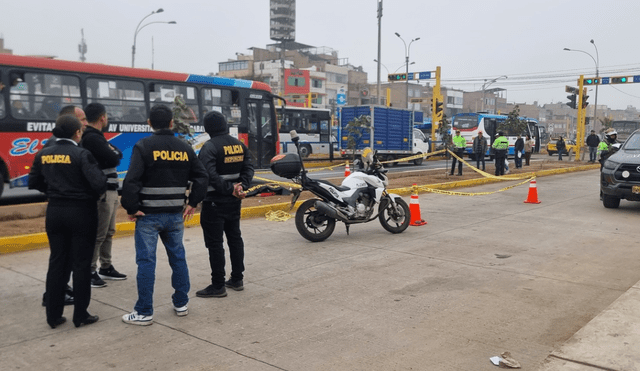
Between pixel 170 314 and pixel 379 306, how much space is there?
1936 millimetres

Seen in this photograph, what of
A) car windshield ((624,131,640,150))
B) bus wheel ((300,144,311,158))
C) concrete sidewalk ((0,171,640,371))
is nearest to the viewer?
concrete sidewalk ((0,171,640,371))

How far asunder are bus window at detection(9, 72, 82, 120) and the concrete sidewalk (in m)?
5.60

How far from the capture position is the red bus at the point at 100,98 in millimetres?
11727

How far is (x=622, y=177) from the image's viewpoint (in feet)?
36.8

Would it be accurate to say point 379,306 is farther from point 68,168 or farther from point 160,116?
point 68,168

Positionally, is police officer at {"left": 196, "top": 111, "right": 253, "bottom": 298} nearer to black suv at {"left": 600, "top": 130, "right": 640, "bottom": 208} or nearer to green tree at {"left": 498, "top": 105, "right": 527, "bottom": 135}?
black suv at {"left": 600, "top": 130, "right": 640, "bottom": 208}

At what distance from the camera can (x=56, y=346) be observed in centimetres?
412

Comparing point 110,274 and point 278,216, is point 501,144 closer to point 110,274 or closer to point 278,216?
point 278,216

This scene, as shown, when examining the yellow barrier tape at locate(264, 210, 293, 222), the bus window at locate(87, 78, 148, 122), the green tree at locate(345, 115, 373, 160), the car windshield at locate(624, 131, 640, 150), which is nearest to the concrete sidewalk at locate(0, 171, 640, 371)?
the yellow barrier tape at locate(264, 210, 293, 222)

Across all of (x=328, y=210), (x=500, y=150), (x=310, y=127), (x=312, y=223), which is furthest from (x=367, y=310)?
(x=310, y=127)

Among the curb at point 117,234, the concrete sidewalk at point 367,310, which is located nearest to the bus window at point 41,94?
the curb at point 117,234

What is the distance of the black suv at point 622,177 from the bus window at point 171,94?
33.1 feet

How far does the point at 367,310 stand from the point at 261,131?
13.2 meters

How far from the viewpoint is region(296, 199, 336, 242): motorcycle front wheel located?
26.4ft
